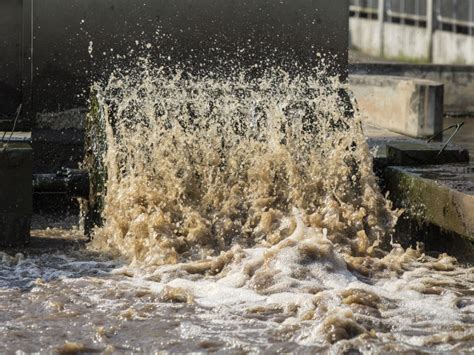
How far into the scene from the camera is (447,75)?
17.7 metres

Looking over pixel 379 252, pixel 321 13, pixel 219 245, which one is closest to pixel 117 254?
pixel 219 245

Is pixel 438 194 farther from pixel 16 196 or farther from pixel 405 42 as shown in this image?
pixel 405 42

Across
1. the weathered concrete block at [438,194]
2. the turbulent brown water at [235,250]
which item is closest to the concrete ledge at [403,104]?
the turbulent brown water at [235,250]

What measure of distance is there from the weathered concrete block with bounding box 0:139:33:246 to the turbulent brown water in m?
0.36

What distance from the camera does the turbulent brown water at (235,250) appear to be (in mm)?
6590

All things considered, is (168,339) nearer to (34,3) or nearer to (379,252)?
(379,252)

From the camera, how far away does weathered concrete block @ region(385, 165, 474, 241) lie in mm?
7980

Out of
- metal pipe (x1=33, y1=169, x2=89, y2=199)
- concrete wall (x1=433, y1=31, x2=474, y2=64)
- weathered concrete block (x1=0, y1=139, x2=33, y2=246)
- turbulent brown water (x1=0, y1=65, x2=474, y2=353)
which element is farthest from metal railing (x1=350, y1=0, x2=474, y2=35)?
weathered concrete block (x1=0, y1=139, x2=33, y2=246)

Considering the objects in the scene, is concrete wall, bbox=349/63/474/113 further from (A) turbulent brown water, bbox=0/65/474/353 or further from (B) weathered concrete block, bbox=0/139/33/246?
(B) weathered concrete block, bbox=0/139/33/246

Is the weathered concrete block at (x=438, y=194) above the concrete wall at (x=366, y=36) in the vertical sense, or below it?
below

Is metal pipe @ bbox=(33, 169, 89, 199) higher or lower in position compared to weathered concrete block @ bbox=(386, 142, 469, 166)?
lower

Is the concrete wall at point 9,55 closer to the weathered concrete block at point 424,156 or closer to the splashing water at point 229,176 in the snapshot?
the splashing water at point 229,176

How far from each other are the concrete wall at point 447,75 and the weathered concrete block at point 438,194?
27.2 feet

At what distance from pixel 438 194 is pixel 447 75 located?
9.65 meters
